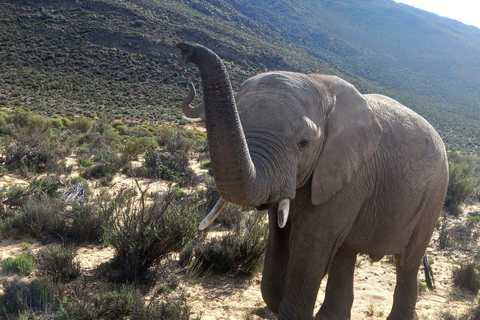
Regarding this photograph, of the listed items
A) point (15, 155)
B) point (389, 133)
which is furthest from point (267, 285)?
point (15, 155)

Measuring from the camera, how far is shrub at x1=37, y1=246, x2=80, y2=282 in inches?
183

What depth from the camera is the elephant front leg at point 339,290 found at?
4316mm

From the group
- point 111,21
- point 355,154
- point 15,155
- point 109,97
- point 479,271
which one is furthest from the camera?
point 111,21

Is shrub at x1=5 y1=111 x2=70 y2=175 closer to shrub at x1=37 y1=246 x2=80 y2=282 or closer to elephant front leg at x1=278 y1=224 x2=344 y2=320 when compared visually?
shrub at x1=37 y1=246 x2=80 y2=282

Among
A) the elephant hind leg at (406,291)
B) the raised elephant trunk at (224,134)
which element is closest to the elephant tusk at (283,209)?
the raised elephant trunk at (224,134)

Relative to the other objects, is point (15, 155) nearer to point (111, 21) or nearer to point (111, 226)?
point (111, 226)

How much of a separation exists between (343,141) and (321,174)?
357 mm

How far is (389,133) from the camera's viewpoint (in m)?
4.04

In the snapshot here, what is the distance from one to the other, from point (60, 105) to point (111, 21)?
67.2 ft

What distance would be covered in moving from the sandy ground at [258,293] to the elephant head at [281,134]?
2.17 metres

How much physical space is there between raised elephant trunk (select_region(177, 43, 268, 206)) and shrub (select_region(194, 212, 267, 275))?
3.21 metres

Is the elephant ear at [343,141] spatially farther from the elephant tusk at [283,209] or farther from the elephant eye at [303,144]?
the elephant tusk at [283,209]

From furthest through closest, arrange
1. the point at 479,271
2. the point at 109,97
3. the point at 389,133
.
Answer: the point at 109,97
the point at 479,271
the point at 389,133

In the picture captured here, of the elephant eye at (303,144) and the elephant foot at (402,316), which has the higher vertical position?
the elephant eye at (303,144)
